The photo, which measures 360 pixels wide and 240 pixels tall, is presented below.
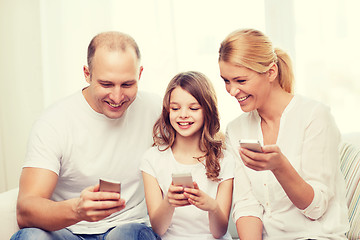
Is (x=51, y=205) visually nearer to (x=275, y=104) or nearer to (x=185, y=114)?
(x=185, y=114)

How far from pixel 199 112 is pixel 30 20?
179cm

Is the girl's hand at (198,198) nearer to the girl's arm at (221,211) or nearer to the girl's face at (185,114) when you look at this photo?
the girl's arm at (221,211)

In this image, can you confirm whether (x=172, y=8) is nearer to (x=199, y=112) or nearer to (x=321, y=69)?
(x=321, y=69)

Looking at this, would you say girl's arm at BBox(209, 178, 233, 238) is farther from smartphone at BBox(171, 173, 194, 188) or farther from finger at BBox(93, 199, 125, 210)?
finger at BBox(93, 199, 125, 210)

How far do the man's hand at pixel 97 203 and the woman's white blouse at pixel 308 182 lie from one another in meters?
0.61

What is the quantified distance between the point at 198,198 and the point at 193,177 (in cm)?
33

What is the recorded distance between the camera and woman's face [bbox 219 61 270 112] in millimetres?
2006

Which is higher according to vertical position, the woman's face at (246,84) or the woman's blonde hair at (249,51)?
the woman's blonde hair at (249,51)

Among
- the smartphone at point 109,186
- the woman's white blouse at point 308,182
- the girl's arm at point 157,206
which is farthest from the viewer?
the girl's arm at point 157,206

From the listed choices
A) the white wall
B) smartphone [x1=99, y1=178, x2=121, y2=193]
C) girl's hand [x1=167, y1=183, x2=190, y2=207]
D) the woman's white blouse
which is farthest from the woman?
the white wall

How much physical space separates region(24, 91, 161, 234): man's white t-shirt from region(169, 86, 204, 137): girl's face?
0.69 feet

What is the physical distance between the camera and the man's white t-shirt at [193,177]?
7.14 ft

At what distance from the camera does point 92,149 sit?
2.24 m

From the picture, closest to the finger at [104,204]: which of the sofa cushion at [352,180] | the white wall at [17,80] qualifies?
the sofa cushion at [352,180]
